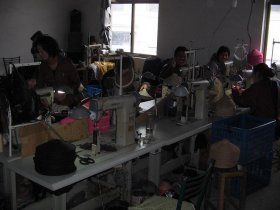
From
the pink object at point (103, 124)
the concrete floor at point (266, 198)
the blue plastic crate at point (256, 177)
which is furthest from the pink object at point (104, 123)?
the concrete floor at point (266, 198)

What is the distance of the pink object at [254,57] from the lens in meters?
5.37

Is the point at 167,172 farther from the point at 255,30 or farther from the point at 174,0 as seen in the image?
the point at 174,0

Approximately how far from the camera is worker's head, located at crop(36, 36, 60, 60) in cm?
338

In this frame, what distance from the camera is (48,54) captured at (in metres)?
3.43

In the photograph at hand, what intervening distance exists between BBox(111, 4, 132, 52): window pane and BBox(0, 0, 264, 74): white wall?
0.34m

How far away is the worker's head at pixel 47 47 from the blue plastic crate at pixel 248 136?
59.7 inches

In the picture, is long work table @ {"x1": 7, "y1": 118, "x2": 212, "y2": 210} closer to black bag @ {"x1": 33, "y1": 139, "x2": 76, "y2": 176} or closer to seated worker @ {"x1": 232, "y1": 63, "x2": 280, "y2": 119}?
black bag @ {"x1": 33, "y1": 139, "x2": 76, "y2": 176}

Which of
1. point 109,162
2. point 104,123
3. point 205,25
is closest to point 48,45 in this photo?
point 104,123

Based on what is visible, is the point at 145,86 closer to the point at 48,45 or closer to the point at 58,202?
the point at 48,45

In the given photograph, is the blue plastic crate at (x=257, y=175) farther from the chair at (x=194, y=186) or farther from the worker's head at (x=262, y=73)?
the chair at (x=194, y=186)

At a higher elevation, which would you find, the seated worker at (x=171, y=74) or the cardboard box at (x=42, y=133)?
the seated worker at (x=171, y=74)

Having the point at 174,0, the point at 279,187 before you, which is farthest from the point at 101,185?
the point at 174,0

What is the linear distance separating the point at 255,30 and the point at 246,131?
317 centimetres

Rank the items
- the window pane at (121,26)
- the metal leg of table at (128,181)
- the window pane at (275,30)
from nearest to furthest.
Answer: the metal leg of table at (128,181), the window pane at (275,30), the window pane at (121,26)
